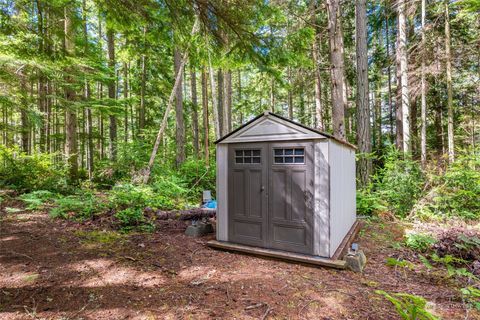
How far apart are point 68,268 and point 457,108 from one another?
16.0 m

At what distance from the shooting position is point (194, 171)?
9812 mm

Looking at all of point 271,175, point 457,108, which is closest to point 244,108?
point 457,108

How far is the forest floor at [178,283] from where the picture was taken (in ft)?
8.48

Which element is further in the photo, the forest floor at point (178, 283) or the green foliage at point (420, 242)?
the green foliage at point (420, 242)

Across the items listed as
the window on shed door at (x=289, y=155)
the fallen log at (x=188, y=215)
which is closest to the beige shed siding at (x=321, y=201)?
the window on shed door at (x=289, y=155)

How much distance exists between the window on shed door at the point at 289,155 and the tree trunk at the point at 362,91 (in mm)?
4512

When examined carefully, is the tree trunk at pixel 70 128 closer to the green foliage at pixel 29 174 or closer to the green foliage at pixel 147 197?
the green foliage at pixel 29 174

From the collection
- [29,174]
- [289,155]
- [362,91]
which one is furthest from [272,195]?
[29,174]

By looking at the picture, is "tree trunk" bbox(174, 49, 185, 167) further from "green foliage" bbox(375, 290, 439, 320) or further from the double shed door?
"green foliage" bbox(375, 290, 439, 320)

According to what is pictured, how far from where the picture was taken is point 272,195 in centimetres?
416

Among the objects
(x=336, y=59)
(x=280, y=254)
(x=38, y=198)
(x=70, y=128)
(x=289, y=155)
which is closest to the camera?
(x=280, y=254)

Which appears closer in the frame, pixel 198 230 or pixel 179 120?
pixel 198 230

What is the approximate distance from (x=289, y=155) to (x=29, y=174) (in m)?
8.72

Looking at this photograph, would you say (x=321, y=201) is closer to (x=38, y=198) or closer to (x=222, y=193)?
(x=222, y=193)
